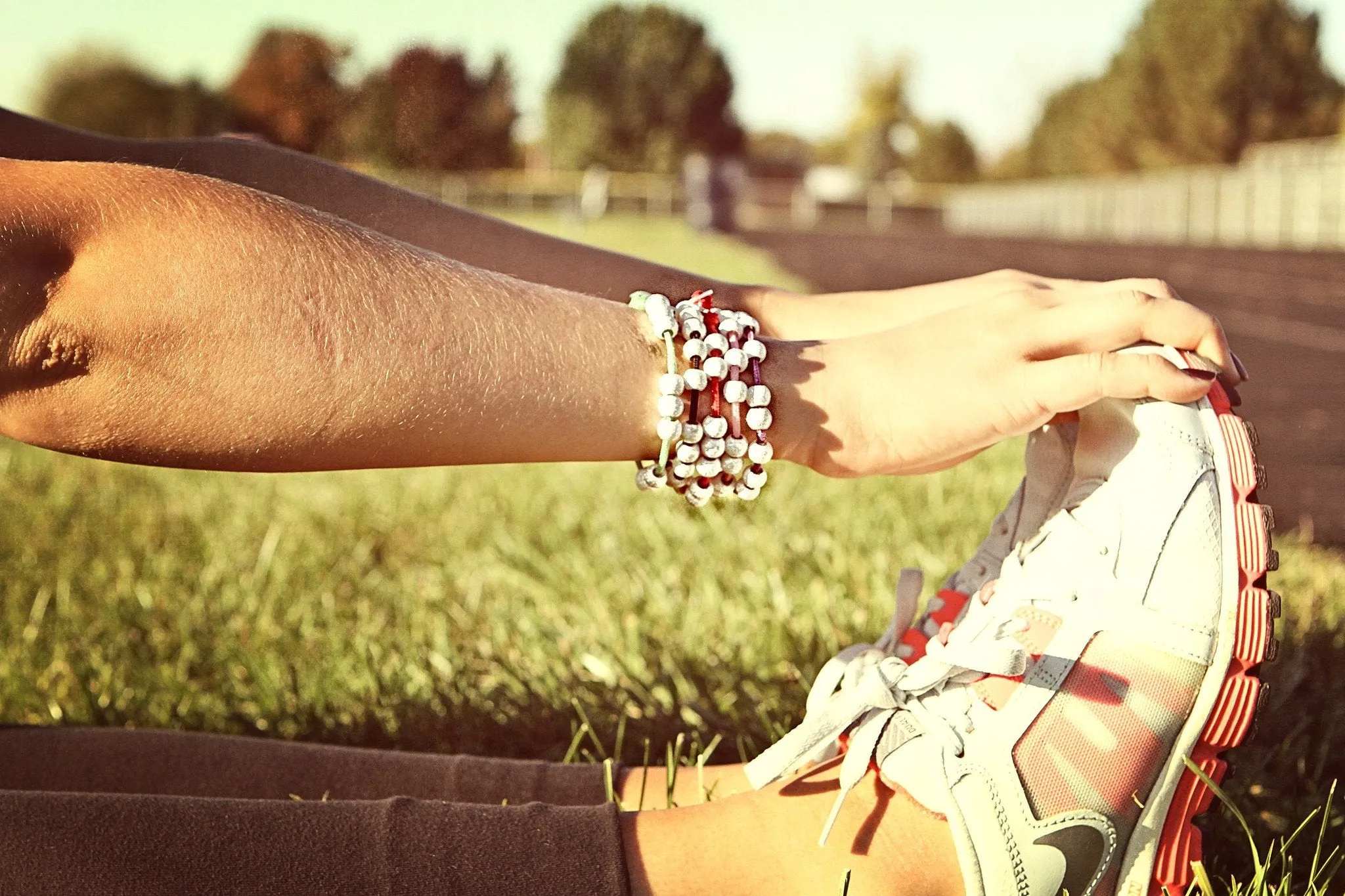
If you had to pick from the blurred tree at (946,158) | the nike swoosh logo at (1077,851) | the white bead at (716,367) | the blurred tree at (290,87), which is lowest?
the nike swoosh logo at (1077,851)

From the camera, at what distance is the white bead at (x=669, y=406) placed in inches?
43.5

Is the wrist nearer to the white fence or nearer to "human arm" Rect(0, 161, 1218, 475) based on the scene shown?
"human arm" Rect(0, 161, 1218, 475)

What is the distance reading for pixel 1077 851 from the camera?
3.97 feet

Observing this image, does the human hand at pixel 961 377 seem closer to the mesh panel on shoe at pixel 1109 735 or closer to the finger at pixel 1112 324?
the finger at pixel 1112 324

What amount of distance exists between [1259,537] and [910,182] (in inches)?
2852

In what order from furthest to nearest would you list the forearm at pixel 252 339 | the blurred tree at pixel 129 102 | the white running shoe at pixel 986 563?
1. the blurred tree at pixel 129 102
2. the white running shoe at pixel 986 563
3. the forearm at pixel 252 339

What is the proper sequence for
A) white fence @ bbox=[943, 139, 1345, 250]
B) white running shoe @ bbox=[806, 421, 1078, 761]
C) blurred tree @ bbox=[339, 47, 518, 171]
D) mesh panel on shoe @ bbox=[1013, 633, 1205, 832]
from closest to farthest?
mesh panel on shoe @ bbox=[1013, 633, 1205, 832], white running shoe @ bbox=[806, 421, 1078, 761], blurred tree @ bbox=[339, 47, 518, 171], white fence @ bbox=[943, 139, 1345, 250]

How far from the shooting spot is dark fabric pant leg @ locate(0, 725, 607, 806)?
4.87ft

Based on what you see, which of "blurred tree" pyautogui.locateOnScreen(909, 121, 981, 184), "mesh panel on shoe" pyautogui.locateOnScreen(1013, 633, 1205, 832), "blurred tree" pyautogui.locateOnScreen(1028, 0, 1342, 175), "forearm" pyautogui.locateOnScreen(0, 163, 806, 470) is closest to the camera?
"forearm" pyautogui.locateOnScreen(0, 163, 806, 470)

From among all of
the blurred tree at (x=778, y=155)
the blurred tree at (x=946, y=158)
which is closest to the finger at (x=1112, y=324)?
the blurred tree at (x=778, y=155)

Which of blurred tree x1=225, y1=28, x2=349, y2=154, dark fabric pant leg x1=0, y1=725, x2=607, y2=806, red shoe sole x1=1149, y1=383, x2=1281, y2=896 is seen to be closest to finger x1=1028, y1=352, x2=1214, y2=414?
red shoe sole x1=1149, y1=383, x2=1281, y2=896

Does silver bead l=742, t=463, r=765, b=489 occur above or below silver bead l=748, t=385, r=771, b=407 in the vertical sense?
below

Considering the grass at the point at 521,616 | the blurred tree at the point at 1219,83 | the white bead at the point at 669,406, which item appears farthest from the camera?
the blurred tree at the point at 1219,83

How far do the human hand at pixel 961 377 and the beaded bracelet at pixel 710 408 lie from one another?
4 cm
